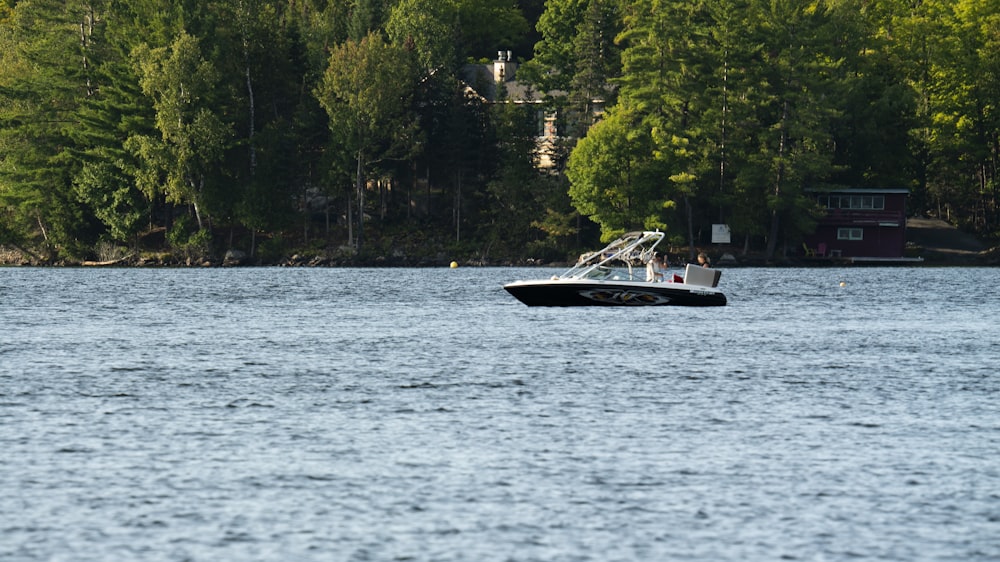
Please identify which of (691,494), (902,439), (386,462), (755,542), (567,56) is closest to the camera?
(755,542)

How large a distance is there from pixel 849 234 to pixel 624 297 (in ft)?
204

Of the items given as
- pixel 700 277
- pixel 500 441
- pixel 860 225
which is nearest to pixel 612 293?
pixel 700 277

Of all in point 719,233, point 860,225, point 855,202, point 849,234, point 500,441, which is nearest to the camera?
point 500,441

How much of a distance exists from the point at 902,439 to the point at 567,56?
10766 centimetres

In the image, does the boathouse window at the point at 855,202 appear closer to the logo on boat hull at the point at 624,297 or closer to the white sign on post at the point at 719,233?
the white sign on post at the point at 719,233

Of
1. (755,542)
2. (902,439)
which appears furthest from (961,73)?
(755,542)

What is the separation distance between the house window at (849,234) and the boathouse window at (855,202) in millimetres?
1925

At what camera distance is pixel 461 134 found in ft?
375

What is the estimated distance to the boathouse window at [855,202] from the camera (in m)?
114

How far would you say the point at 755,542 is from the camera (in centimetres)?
1806

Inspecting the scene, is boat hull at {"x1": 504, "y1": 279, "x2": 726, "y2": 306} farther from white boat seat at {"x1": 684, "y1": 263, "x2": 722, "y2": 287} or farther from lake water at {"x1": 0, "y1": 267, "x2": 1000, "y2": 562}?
lake water at {"x1": 0, "y1": 267, "x2": 1000, "y2": 562}

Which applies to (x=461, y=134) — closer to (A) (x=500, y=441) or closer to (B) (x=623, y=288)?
(B) (x=623, y=288)

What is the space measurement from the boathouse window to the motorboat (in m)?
59.4

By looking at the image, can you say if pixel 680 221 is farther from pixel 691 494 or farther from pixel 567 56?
pixel 691 494
